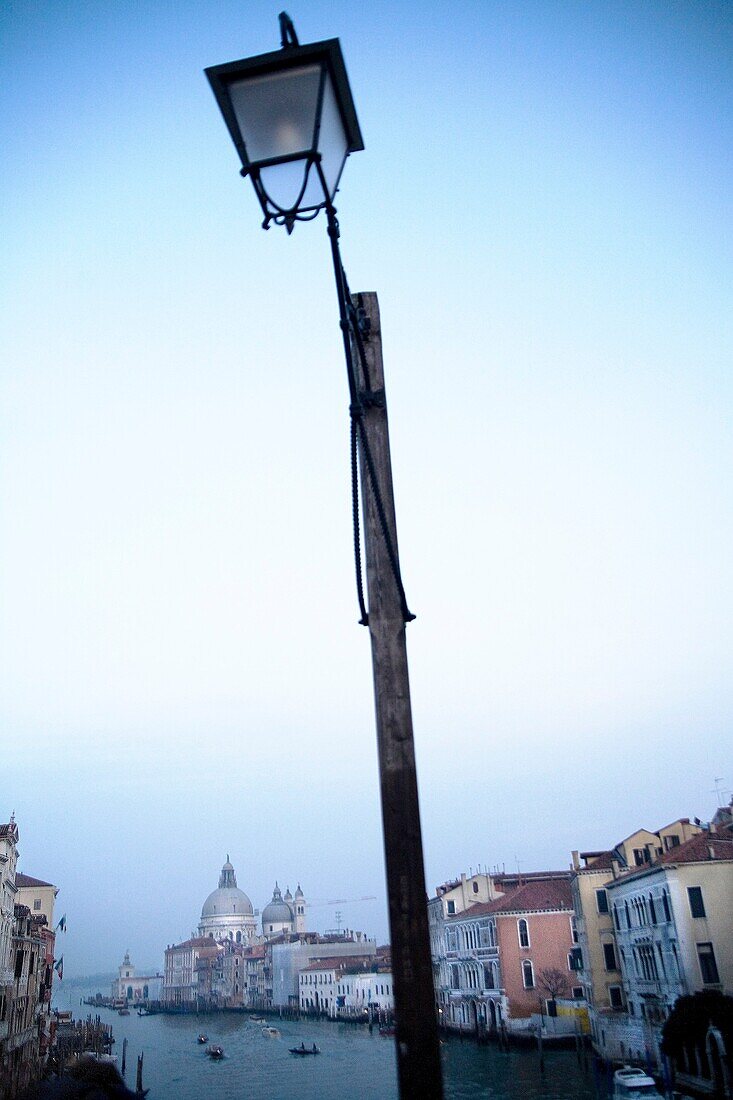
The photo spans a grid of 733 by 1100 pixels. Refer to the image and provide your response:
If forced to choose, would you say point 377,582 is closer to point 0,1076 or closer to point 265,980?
point 0,1076

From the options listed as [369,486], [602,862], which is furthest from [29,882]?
[369,486]

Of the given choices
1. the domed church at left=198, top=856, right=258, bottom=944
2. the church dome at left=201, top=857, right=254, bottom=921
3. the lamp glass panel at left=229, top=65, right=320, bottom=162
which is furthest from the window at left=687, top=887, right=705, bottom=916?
the church dome at left=201, top=857, right=254, bottom=921

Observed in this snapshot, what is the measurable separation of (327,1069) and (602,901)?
24.0m

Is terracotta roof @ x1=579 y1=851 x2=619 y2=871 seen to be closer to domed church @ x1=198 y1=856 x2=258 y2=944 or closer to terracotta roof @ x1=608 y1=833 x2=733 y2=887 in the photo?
terracotta roof @ x1=608 y1=833 x2=733 y2=887

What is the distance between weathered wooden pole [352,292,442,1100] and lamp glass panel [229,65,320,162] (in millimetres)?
640

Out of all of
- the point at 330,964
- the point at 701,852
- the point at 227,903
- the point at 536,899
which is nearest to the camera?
the point at 701,852

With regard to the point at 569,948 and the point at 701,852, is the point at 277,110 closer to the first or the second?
the point at 701,852

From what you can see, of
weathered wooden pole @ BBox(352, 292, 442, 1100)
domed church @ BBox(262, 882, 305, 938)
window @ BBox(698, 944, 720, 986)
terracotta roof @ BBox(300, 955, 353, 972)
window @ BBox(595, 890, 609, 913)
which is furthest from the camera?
domed church @ BBox(262, 882, 305, 938)

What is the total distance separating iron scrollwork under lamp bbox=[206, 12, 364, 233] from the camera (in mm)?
2426

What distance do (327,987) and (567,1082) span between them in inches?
2126

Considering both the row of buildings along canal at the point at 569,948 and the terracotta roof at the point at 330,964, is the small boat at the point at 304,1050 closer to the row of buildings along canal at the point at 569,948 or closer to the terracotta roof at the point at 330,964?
the row of buildings along canal at the point at 569,948

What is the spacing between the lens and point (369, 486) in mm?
2779

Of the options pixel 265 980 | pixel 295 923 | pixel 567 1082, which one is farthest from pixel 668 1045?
pixel 295 923

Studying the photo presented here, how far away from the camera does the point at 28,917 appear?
1346 inches
